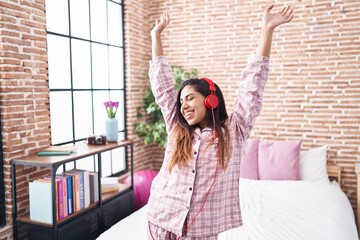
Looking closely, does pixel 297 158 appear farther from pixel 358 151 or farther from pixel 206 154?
pixel 206 154

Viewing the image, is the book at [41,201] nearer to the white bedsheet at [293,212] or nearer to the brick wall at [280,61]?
the brick wall at [280,61]

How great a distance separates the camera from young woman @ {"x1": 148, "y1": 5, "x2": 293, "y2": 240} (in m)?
1.44

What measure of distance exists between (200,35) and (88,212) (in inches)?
A: 105

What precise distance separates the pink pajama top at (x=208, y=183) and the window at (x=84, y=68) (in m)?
2.11

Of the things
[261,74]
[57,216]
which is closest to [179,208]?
[261,74]

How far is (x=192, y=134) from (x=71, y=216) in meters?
1.67

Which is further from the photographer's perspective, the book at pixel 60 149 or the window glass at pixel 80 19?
the window glass at pixel 80 19

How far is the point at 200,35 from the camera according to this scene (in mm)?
4668

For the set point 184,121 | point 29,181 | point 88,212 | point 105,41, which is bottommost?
point 88,212

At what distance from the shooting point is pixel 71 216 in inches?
110

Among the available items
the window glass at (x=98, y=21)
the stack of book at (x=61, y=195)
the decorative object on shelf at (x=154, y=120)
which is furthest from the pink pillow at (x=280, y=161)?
the window glass at (x=98, y=21)

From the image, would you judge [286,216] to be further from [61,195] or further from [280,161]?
[61,195]

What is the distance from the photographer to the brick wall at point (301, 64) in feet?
13.3

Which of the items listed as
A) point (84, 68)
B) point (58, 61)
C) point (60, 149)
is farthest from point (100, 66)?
point (60, 149)
